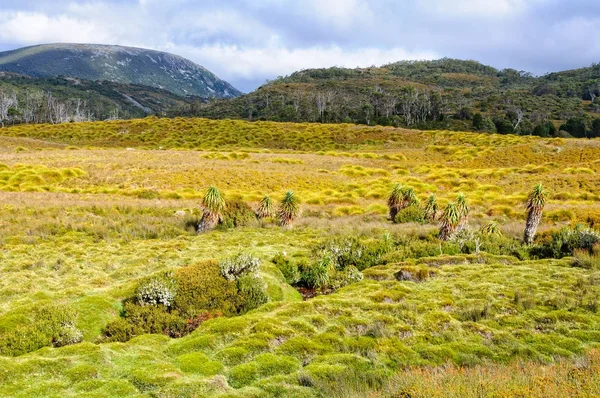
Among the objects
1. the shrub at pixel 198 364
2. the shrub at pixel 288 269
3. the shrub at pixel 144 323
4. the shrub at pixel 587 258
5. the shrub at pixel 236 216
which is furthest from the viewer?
the shrub at pixel 236 216

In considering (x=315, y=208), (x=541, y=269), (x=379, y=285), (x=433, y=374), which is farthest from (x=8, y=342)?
(x=315, y=208)

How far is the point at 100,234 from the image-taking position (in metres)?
22.1

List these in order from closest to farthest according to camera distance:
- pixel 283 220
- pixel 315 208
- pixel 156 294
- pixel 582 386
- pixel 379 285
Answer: pixel 582 386, pixel 156 294, pixel 379 285, pixel 283 220, pixel 315 208

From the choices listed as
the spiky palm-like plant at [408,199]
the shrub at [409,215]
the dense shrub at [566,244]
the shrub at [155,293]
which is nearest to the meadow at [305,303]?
the dense shrub at [566,244]

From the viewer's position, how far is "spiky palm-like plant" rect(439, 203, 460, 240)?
67.6 ft

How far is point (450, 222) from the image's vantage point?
813 inches

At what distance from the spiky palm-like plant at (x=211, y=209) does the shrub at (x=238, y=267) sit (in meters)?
10.3

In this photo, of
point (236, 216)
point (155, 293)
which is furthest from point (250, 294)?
point (236, 216)

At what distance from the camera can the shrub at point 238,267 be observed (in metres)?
13.3

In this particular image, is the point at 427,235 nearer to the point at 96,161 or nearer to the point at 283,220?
the point at 283,220

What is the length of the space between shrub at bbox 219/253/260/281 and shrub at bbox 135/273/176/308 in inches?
71.9

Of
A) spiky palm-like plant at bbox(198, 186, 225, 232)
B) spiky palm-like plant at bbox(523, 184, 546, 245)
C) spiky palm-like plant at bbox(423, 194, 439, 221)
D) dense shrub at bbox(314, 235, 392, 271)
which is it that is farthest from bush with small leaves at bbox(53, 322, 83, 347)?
spiky palm-like plant at bbox(423, 194, 439, 221)

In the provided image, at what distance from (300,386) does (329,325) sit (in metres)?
3.02

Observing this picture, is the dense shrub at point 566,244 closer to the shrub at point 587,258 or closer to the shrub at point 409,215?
the shrub at point 587,258
